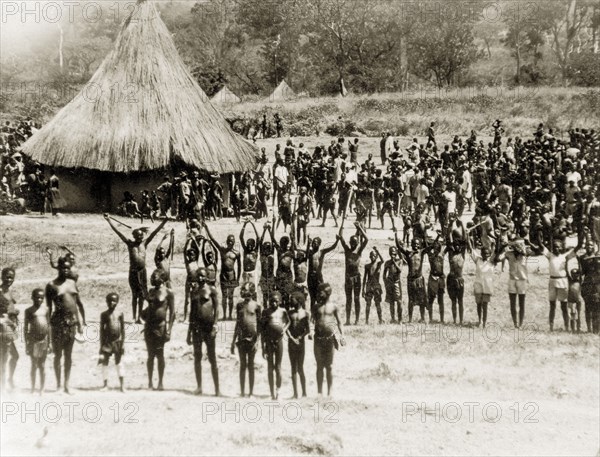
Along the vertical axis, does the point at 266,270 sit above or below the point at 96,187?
below

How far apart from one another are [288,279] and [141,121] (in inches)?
404

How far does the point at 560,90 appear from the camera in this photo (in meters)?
37.8

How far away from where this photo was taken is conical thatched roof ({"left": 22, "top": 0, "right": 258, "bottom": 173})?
20.0 metres

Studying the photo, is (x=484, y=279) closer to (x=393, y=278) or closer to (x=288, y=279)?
(x=393, y=278)

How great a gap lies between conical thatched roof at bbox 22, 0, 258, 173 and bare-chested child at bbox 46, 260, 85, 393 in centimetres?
1061

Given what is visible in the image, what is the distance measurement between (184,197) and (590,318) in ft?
31.6

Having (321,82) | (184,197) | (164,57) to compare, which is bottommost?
(184,197)

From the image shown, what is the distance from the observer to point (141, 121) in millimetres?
20422

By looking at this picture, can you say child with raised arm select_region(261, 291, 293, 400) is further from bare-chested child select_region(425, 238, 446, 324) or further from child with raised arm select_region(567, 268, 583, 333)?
child with raised arm select_region(567, 268, 583, 333)

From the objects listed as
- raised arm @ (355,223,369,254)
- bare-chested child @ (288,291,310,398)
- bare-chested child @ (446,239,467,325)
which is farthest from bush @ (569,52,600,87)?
bare-chested child @ (288,291,310,398)

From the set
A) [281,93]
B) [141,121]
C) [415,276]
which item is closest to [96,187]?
[141,121]

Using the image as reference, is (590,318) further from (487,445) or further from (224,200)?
(224,200)

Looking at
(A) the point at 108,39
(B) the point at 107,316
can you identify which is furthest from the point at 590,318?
(A) the point at 108,39

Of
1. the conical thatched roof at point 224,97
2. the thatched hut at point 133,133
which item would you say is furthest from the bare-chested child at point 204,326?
the conical thatched roof at point 224,97
